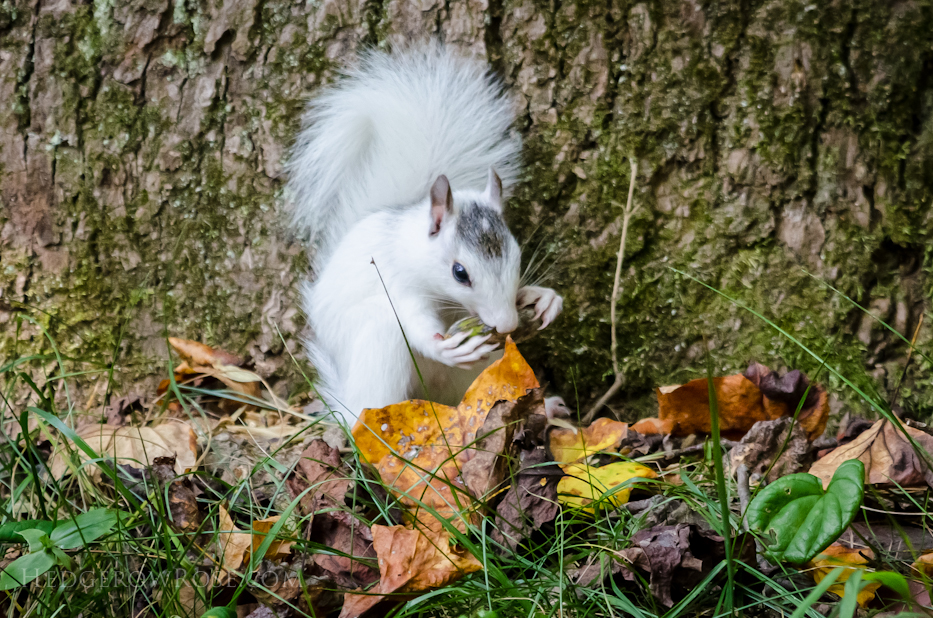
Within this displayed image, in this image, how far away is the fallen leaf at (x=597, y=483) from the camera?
1171mm

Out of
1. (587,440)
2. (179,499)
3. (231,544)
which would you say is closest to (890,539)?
(587,440)

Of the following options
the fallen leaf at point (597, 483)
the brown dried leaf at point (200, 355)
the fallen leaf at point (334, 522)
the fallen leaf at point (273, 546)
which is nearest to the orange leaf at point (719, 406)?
the fallen leaf at point (597, 483)

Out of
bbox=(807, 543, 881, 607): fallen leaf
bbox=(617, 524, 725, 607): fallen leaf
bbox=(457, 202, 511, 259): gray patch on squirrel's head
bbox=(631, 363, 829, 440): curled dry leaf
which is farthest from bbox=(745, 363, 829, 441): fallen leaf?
bbox=(457, 202, 511, 259): gray patch on squirrel's head

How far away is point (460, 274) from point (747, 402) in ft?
2.14

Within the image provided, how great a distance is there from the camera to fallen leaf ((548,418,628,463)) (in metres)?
1.45

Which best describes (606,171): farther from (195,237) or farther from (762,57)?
(195,237)

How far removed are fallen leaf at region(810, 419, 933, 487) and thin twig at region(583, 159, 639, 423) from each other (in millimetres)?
539

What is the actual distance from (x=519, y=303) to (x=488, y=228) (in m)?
0.20

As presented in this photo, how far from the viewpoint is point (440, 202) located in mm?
1477

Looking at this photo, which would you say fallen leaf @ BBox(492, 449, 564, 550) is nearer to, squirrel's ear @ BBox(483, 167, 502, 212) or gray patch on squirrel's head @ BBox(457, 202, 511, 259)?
gray patch on squirrel's head @ BBox(457, 202, 511, 259)

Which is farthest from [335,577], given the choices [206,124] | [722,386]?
[206,124]

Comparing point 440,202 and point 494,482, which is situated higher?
point 440,202

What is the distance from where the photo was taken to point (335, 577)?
3.61 feet

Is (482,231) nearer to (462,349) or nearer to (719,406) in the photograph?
(462,349)
